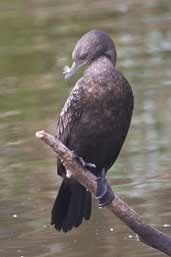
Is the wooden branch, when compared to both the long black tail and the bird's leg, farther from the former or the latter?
the long black tail

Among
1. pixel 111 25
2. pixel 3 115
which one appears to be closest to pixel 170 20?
pixel 111 25

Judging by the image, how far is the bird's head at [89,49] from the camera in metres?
4.75

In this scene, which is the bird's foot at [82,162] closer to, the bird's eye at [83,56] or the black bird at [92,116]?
the black bird at [92,116]

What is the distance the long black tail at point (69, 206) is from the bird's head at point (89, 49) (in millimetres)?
622

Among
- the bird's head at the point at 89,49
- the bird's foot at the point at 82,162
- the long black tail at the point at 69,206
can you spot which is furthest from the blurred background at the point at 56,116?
the bird's head at the point at 89,49

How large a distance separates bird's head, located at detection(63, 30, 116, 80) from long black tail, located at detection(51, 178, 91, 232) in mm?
622

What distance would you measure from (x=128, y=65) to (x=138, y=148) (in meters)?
2.82

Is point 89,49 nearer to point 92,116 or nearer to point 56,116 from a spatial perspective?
point 92,116

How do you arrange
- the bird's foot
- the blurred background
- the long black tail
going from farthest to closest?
the blurred background < the long black tail < the bird's foot

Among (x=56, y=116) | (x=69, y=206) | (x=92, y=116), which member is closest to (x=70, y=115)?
(x=92, y=116)

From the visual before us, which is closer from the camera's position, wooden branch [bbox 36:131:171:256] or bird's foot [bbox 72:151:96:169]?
wooden branch [bbox 36:131:171:256]

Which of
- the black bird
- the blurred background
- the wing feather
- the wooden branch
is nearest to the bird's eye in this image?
the black bird

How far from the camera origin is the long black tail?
16.8 feet

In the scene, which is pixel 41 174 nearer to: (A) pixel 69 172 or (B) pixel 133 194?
(B) pixel 133 194
